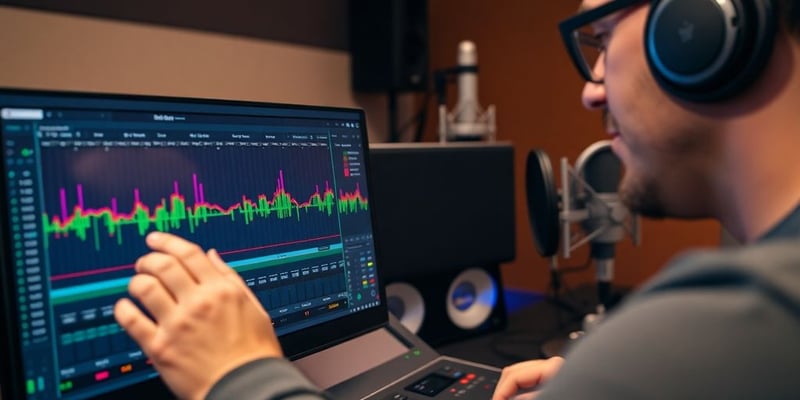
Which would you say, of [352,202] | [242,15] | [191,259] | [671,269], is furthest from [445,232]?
[242,15]

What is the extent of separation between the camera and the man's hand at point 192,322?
0.46 m

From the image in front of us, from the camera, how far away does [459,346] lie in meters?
1.25

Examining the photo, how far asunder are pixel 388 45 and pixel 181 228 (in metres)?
1.51

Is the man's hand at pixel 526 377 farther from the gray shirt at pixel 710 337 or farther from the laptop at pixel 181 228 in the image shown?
the gray shirt at pixel 710 337

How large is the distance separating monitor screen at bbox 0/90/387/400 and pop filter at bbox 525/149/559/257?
474 mm

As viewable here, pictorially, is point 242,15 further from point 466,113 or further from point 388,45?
point 466,113

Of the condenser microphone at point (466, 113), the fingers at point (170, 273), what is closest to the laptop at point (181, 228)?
the fingers at point (170, 273)

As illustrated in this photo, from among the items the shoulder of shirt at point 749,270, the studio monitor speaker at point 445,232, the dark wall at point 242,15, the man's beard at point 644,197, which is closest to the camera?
the shoulder of shirt at point 749,270

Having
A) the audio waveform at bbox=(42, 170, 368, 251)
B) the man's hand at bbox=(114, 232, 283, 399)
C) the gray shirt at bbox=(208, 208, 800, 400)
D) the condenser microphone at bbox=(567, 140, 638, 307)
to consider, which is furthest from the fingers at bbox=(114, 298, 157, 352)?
the condenser microphone at bbox=(567, 140, 638, 307)

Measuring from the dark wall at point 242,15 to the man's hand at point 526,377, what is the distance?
4.37 feet

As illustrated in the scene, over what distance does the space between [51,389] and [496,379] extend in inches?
21.0

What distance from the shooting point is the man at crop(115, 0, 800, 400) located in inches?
12.1

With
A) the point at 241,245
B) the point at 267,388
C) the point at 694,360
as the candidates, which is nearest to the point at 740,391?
the point at 694,360

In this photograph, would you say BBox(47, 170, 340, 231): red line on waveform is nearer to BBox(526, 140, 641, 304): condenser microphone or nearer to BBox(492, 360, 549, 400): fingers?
BBox(492, 360, 549, 400): fingers
